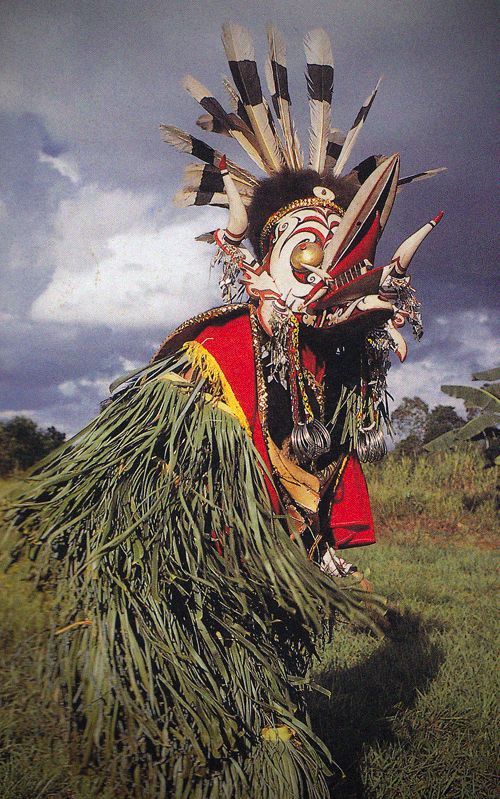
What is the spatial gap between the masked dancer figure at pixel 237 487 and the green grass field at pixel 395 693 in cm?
8

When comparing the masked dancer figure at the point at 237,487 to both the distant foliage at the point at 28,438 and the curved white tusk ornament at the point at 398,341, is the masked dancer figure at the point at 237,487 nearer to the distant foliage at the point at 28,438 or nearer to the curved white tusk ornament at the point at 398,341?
the curved white tusk ornament at the point at 398,341

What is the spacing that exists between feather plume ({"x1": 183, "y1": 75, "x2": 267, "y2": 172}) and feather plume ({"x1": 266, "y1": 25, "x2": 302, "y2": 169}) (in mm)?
108

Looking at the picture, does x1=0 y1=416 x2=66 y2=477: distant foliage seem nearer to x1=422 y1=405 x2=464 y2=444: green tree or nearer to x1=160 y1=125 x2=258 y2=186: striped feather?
x1=160 y1=125 x2=258 y2=186: striped feather

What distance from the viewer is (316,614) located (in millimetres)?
1497

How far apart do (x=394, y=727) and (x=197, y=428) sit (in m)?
1.69

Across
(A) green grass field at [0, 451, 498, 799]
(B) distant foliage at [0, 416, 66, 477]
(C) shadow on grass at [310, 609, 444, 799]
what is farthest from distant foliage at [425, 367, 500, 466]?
(B) distant foliage at [0, 416, 66, 477]

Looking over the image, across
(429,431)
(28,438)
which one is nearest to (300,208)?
(28,438)

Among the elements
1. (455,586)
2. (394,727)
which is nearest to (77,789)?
(394,727)

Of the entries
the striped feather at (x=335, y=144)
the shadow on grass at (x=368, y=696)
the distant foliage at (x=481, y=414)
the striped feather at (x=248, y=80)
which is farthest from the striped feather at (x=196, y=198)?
the distant foliage at (x=481, y=414)

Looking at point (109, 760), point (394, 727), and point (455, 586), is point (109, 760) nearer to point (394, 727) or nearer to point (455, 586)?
point (394, 727)

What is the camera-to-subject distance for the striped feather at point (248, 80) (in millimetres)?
2027

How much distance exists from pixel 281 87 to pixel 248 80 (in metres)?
0.16

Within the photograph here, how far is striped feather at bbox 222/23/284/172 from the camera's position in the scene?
2.03 m

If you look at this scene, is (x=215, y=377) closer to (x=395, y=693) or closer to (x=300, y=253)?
(x=300, y=253)
